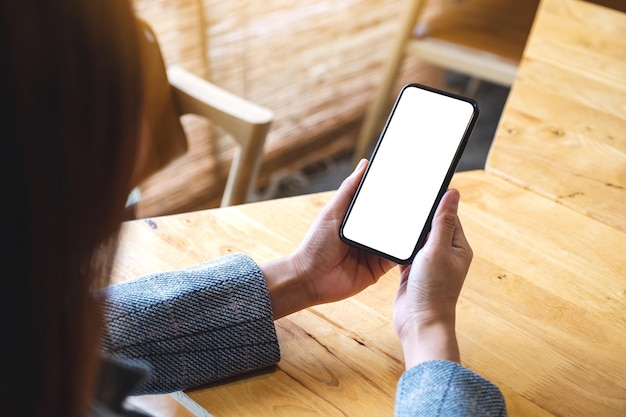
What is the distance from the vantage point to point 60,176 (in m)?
0.38

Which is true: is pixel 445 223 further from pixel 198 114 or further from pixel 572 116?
pixel 198 114

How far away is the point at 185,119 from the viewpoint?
165cm

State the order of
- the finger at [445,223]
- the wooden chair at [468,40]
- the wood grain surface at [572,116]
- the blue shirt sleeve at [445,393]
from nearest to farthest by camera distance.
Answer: the blue shirt sleeve at [445,393] < the finger at [445,223] < the wood grain surface at [572,116] < the wooden chair at [468,40]

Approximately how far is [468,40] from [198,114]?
0.75m

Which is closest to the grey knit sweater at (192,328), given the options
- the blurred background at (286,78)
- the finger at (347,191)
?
the finger at (347,191)

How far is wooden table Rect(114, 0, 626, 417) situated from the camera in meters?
0.64

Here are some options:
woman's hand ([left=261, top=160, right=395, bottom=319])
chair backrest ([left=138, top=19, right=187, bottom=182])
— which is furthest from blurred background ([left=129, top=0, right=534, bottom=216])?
woman's hand ([left=261, top=160, right=395, bottom=319])

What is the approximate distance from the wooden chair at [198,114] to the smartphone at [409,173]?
0.44 m

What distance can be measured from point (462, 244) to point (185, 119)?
3.64 ft

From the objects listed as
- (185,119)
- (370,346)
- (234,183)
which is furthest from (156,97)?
(370,346)

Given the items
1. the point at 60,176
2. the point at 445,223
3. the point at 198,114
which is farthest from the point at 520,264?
the point at 198,114

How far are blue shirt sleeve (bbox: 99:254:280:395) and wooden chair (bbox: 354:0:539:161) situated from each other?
1064 millimetres

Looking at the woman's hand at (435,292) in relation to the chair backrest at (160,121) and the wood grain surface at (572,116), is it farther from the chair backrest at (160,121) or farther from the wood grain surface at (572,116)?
the chair backrest at (160,121)

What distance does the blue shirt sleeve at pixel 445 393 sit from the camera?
56 cm
